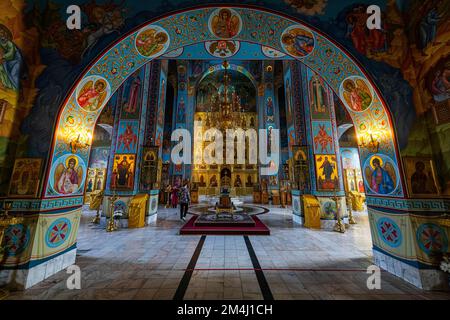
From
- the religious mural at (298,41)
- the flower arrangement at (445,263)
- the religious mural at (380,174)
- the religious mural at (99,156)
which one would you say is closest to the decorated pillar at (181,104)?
the religious mural at (99,156)

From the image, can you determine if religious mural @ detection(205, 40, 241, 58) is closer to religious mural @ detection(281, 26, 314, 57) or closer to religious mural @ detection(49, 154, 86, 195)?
religious mural @ detection(281, 26, 314, 57)

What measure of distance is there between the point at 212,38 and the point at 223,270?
17.7ft

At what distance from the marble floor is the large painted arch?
1613mm

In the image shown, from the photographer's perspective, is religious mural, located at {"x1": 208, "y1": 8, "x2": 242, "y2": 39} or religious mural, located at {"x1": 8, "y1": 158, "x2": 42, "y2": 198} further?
religious mural, located at {"x1": 208, "y1": 8, "x2": 242, "y2": 39}

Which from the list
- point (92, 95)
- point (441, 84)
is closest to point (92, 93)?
point (92, 95)

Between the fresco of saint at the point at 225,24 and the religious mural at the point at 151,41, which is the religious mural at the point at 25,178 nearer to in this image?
the religious mural at the point at 151,41

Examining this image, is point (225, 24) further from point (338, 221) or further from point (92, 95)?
point (338, 221)

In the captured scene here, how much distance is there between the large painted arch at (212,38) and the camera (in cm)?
329

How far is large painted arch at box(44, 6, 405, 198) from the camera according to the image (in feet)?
10.8

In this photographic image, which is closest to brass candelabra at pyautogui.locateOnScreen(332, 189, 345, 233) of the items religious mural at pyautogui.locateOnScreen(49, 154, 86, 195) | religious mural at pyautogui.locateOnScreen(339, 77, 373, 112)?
religious mural at pyautogui.locateOnScreen(339, 77, 373, 112)

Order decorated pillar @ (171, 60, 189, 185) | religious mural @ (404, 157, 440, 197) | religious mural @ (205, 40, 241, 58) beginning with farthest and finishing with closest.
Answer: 1. decorated pillar @ (171, 60, 189, 185)
2. religious mural @ (205, 40, 241, 58)
3. religious mural @ (404, 157, 440, 197)

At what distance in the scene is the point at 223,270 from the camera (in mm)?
3316

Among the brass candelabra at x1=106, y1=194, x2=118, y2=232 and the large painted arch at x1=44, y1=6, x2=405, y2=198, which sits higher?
the large painted arch at x1=44, y1=6, x2=405, y2=198
